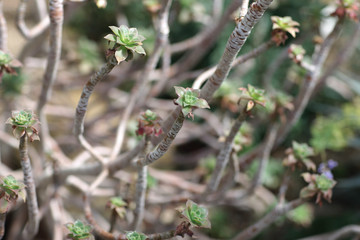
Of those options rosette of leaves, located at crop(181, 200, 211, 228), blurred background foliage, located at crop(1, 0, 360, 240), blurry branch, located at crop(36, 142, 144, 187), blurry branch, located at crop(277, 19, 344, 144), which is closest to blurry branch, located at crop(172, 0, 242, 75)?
blurred background foliage, located at crop(1, 0, 360, 240)

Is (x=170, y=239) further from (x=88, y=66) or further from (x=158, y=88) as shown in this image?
(x=88, y=66)

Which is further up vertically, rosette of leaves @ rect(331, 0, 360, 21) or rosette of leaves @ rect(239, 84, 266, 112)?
rosette of leaves @ rect(331, 0, 360, 21)

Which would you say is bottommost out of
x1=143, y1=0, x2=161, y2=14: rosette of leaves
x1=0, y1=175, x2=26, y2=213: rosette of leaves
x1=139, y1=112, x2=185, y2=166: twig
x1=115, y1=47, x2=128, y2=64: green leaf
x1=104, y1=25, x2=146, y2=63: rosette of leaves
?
x1=0, y1=175, x2=26, y2=213: rosette of leaves

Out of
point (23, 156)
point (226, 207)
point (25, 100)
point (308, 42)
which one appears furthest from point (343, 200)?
point (23, 156)

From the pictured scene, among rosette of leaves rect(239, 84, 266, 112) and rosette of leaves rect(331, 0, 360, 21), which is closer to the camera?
rosette of leaves rect(239, 84, 266, 112)

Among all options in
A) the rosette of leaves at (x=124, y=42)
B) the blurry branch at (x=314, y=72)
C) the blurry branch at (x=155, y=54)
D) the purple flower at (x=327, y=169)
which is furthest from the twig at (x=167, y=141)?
the blurry branch at (x=314, y=72)

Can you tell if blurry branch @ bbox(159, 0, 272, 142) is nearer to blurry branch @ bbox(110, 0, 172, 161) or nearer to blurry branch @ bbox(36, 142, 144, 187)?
blurry branch @ bbox(36, 142, 144, 187)

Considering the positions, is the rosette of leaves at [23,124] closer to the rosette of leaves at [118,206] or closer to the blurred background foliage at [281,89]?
the rosette of leaves at [118,206]

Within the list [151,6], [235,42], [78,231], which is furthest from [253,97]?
[151,6]
